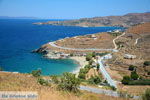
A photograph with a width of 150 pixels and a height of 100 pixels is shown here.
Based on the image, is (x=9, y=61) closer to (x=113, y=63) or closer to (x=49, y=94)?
(x=113, y=63)

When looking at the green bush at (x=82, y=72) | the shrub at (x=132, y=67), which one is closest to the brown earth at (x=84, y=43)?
the green bush at (x=82, y=72)

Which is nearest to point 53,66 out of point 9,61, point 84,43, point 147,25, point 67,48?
point 9,61

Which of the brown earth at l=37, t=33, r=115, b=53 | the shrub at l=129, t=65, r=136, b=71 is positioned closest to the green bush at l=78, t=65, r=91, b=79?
the shrub at l=129, t=65, r=136, b=71

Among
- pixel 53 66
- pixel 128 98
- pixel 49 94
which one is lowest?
pixel 53 66

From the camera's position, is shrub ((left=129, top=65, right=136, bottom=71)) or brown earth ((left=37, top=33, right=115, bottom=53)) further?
brown earth ((left=37, top=33, right=115, bottom=53))

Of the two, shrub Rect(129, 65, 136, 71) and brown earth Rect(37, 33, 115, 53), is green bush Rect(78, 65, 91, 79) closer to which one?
shrub Rect(129, 65, 136, 71)

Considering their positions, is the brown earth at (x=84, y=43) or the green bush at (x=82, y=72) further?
the brown earth at (x=84, y=43)

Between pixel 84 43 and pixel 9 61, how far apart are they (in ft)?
109

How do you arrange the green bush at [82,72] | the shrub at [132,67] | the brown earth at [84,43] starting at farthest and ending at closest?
the brown earth at [84,43] → the shrub at [132,67] → the green bush at [82,72]

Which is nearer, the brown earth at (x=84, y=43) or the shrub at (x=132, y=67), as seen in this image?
the shrub at (x=132, y=67)

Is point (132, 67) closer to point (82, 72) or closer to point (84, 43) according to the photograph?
point (82, 72)

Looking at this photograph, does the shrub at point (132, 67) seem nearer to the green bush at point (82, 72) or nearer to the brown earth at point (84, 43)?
the green bush at point (82, 72)

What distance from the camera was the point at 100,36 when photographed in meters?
91.3

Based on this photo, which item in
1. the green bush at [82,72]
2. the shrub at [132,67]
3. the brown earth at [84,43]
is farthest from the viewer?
the brown earth at [84,43]
